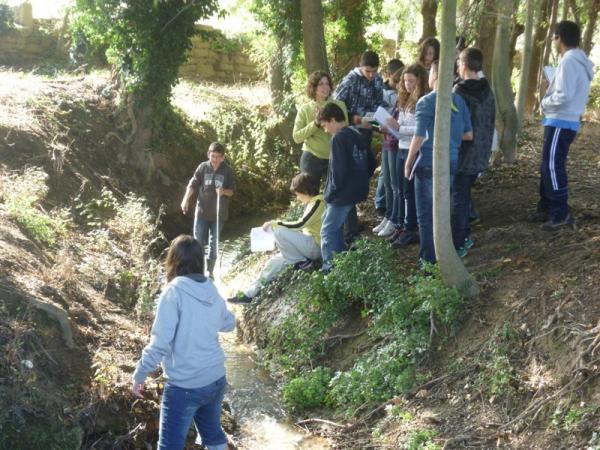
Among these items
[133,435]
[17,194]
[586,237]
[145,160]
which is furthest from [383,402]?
[145,160]

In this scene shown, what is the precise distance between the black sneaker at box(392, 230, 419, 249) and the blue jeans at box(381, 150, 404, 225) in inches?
13.1

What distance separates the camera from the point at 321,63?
1096 cm

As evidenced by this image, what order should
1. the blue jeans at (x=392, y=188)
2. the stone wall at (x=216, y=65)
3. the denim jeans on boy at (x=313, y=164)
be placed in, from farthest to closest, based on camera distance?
1. the stone wall at (x=216, y=65)
2. the denim jeans on boy at (x=313, y=164)
3. the blue jeans at (x=392, y=188)

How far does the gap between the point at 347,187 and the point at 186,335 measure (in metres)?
3.34

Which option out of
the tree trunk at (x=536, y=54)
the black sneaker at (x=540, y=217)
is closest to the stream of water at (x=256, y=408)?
the black sneaker at (x=540, y=217)

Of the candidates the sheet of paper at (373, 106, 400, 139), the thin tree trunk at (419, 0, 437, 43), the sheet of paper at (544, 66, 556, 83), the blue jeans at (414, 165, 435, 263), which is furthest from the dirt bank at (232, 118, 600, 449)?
the thin tree trunk at (419, 0, 437, 43)

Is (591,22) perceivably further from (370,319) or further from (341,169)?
(370,319)

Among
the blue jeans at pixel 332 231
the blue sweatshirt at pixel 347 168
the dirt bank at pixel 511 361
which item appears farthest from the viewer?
the blue jeans at pixel 332 231

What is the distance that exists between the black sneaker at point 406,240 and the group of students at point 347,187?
22 mm

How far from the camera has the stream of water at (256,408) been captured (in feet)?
20.2

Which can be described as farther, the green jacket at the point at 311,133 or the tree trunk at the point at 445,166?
the green jacket at the point at 311,133

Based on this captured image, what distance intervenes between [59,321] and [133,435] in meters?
1.23

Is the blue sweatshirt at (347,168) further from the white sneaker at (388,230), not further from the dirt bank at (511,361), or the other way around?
the white sneaker at (388,230)

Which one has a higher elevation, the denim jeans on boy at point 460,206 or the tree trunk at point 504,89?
the tree trunk at point 504,89
